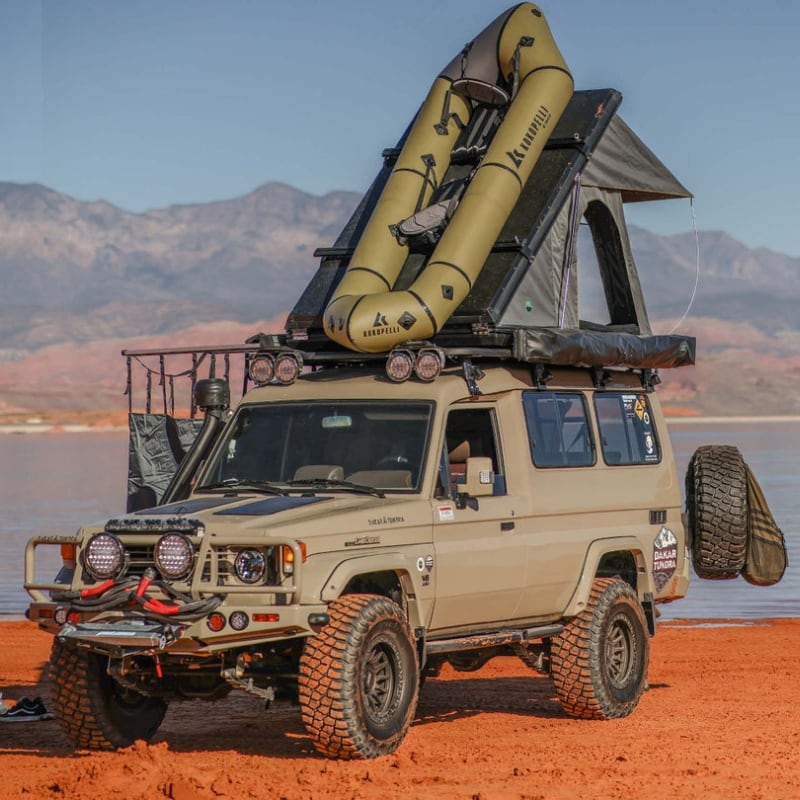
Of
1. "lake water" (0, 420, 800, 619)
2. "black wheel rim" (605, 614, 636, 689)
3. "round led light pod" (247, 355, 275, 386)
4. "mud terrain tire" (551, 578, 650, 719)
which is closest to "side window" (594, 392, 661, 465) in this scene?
"mud terrain tire" (551, 578, 650, 719)

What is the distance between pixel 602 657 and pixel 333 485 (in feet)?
7.74

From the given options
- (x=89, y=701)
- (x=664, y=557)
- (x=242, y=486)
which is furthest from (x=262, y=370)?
(x=664, y=557)

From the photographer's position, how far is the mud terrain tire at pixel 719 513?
1261 cm

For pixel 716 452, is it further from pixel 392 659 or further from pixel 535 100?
pixel 392 659

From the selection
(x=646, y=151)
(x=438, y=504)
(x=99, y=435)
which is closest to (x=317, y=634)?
(x=438, y=504)

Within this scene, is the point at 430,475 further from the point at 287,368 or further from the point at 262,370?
the point at 262,370

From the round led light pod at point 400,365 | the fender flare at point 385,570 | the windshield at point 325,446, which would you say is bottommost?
the fender flare at point 385,570

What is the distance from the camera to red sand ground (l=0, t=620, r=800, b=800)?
29.8ft

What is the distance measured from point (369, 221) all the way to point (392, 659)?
377cm

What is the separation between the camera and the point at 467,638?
10.7 metres

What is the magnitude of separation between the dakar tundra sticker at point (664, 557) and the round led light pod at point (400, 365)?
2611 mm

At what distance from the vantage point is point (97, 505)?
40.3 m

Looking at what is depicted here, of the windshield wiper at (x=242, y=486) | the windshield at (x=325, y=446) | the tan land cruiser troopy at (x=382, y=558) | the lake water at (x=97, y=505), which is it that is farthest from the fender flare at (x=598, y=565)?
the lake water at (x=97, y=505)

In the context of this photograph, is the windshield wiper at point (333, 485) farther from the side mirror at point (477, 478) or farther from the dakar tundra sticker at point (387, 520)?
the side mirror at point (477, 478)
